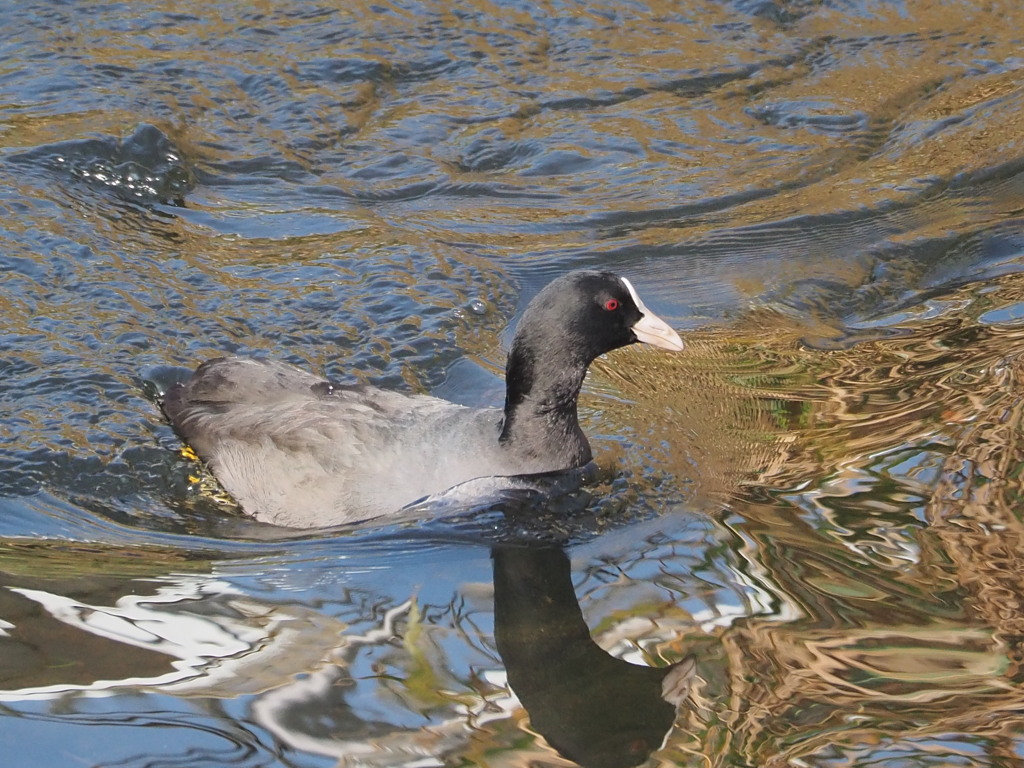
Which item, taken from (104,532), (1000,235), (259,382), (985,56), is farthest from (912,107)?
(104,532)

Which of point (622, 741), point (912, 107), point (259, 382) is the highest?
point (912, 107)

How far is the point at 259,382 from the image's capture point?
17.1ft

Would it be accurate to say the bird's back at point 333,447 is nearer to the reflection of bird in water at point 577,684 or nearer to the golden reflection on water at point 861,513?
the reflection of bird in water at point 577,684

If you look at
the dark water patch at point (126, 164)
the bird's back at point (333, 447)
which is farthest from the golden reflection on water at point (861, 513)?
the dark water patch at point (126, 164)

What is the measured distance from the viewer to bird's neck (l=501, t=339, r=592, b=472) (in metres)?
4.73

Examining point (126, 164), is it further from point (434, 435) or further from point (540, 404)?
point (540, 404)

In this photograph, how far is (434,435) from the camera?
4773 millimetres

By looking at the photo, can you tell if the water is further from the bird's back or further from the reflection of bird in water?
the bird's back

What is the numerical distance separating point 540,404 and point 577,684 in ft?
4.54

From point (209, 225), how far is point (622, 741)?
4.47 metres

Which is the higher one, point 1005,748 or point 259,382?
point 259,382

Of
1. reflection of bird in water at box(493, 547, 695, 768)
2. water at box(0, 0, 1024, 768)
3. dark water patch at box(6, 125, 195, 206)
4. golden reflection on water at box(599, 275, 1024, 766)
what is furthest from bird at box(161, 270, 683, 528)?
dark water patch at box(6, 125, 195, 206)

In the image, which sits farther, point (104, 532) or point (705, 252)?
point (705, 252)

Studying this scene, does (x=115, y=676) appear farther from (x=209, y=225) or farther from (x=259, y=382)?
(x=209, y=225)
